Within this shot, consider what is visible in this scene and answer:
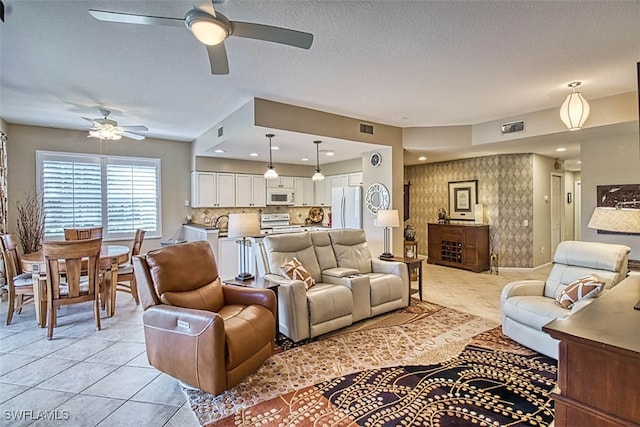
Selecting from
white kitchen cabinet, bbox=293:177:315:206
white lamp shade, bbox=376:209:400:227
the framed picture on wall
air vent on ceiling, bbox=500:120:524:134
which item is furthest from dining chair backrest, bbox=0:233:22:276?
the framed picture on wall

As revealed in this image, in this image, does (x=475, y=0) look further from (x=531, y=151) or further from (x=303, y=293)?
(x=531, y=151)

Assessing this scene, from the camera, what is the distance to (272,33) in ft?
6.59

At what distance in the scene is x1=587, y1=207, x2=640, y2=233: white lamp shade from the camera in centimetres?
217

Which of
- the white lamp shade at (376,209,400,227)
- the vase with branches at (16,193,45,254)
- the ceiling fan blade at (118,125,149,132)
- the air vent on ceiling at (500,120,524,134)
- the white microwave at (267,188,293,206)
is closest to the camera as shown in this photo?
the ceiling fan blade at (118,125,149,132)

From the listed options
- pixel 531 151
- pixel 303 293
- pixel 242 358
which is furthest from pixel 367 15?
pixel 531 151

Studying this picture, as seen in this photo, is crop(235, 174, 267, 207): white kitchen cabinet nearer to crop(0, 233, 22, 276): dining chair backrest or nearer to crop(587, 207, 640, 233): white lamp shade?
crop(0, 233, 22, 276): dining chair backrest

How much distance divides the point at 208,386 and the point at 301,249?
1.99m

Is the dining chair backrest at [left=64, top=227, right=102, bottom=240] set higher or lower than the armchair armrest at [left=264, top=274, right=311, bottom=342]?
higher

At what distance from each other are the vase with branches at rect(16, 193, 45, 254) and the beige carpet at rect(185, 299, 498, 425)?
4.73 metres

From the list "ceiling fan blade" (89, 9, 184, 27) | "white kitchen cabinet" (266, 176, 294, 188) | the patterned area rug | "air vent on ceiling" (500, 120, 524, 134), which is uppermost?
"air vent on ceiling" (500, 120, 524, 134)

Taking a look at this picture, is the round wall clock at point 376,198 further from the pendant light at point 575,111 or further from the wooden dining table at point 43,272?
the wooden dining table at point 43,272

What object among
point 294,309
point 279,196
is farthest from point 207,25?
point 279,196

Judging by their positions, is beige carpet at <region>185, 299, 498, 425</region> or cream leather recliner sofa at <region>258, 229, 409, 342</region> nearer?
beige carpet at <region>185, 299, 498, 425</region>

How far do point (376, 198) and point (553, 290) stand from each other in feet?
10.4
